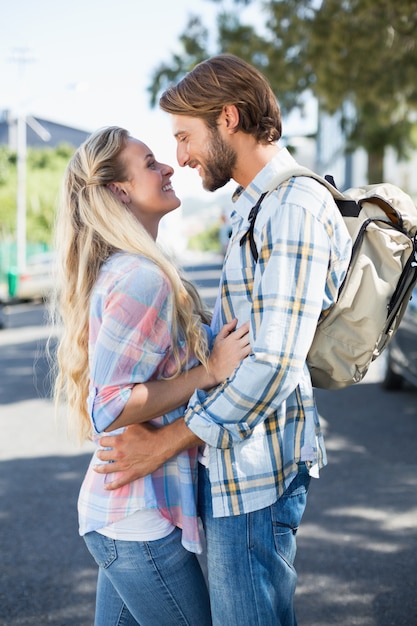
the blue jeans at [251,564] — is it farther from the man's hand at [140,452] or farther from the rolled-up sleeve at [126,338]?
the rolled-up sleeve at [126,338]

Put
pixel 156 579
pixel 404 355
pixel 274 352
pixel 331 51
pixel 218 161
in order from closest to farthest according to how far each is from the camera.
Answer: pixel 274 352 → pixel 156 579 → pixel 218 161 → pixel 404 355 → pixel 331 51

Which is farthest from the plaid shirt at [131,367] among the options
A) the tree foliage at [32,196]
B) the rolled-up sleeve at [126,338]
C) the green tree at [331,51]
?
the tree foliage at [32,196]

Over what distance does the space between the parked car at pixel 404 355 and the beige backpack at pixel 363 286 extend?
5408mm

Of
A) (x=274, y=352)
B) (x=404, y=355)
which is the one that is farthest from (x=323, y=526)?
(x=404, y=355)

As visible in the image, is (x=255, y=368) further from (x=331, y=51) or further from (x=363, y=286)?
(x=331, y=51)

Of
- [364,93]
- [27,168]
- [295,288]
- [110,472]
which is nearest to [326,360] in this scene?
[295,288]

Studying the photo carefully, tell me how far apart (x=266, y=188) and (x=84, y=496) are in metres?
0.99

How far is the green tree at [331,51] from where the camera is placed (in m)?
11.5

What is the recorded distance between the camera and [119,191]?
2375mm

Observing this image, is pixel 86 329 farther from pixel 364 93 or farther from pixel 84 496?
pixel 364 93

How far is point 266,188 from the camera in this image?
2148mm

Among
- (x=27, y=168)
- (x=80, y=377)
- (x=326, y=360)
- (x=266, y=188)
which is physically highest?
(x=266, y=188)

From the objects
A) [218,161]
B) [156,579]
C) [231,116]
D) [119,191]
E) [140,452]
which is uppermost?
[231,116]

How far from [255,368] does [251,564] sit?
51 cm
